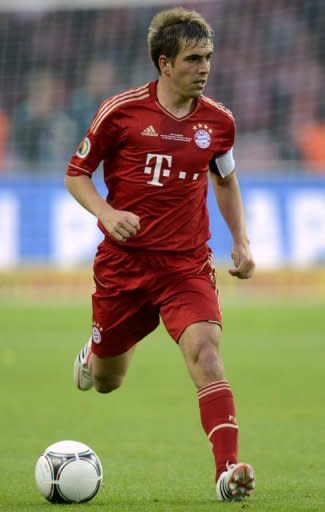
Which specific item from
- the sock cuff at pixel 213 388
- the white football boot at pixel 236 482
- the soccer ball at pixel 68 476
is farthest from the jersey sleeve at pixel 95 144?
the white football boot at pixel 236 482

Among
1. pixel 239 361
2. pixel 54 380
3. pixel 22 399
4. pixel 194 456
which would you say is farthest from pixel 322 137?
pixel 194 456

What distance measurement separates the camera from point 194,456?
8734 mm

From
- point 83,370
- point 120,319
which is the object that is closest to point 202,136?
point 120,319

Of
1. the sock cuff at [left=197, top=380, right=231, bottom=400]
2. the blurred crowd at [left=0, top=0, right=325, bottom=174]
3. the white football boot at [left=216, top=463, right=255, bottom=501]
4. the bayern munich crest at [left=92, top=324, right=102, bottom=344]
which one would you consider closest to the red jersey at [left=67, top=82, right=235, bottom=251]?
the bayern munich crest at [left=92, top=324, right=102, bottom=344]

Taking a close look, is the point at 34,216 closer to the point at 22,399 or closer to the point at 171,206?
the point at 22,399

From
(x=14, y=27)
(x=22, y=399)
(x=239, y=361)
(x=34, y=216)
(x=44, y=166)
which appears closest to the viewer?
(x=22, y=399)

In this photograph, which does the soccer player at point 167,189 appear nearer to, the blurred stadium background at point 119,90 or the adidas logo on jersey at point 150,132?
the adidas logo on jersey at point 150,132

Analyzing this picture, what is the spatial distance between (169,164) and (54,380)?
6.74 meters

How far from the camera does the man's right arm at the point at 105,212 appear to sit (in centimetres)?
665

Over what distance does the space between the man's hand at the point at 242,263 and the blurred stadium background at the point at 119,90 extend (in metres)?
14.7

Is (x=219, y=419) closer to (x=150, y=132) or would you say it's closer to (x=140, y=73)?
(x=150, y=132)

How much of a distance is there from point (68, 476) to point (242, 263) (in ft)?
5.05

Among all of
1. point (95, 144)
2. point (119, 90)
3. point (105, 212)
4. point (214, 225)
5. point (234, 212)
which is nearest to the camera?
point (105, 212)

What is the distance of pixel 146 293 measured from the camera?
7.32 m
